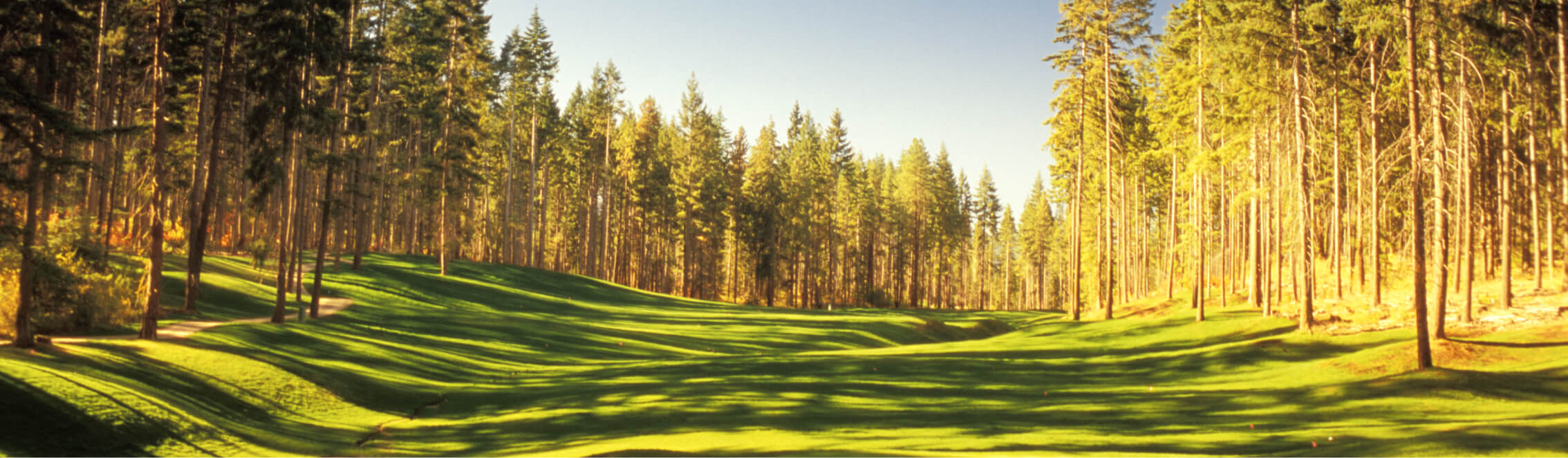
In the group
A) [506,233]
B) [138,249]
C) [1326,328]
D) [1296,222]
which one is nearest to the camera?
[1296,222]

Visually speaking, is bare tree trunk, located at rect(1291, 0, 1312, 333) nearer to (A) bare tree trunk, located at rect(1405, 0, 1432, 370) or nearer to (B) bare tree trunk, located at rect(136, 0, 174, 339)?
(A) bare tree trunk, located at rect(1405, 0, 1432, 370)

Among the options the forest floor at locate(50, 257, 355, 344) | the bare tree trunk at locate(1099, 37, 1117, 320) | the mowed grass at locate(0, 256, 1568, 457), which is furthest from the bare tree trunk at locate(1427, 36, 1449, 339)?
the forest floor at locate(50, 257, 355, 344)

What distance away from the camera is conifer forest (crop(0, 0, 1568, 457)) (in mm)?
17828

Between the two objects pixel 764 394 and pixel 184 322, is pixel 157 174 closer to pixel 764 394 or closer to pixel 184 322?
pixel 184 322

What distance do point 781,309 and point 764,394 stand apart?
41.2m

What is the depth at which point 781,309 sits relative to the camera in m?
64.5

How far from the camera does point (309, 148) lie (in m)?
29.6

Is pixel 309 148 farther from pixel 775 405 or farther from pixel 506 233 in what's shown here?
pixel 506 233

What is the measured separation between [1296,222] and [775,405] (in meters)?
19.2

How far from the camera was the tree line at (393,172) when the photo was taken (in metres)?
23.2

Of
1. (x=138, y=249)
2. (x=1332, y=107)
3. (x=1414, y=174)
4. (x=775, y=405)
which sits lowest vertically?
(x=775, y=405)

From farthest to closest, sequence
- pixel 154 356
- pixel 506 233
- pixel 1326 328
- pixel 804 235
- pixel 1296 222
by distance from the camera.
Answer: pixel 804 235, pixel 506 233, pixel 1326 328, pixel 1296 222, pixel 154 356

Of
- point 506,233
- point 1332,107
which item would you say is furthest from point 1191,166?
point 506,233

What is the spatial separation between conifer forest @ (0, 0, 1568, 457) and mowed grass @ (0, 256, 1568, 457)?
0.47ft
